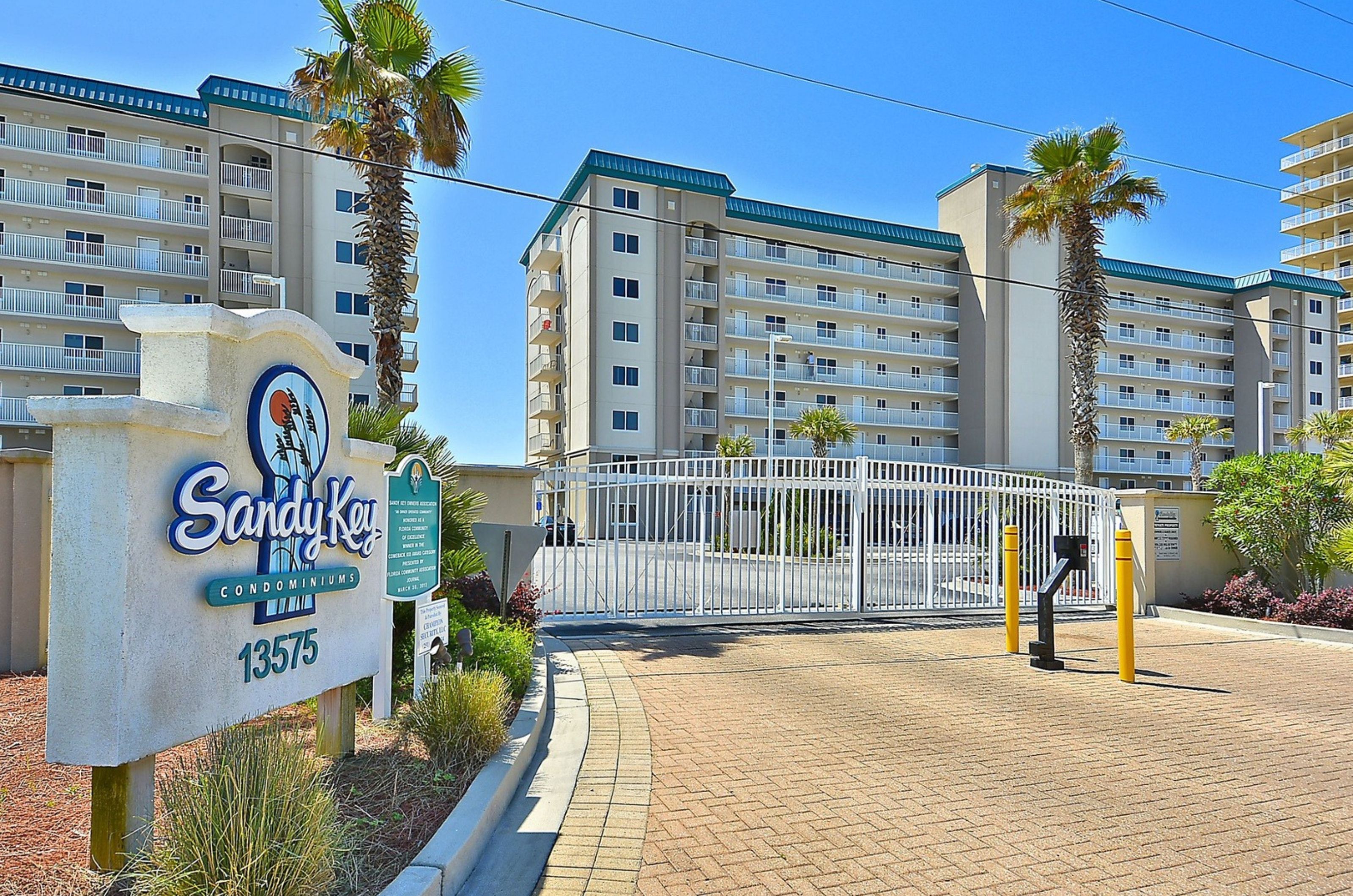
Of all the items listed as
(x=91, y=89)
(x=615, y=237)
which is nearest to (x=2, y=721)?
(x=91, y=89)

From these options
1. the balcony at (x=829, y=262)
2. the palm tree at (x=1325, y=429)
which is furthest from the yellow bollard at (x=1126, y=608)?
the balcony at (x=829, y=262)

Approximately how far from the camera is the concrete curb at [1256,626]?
12344mm

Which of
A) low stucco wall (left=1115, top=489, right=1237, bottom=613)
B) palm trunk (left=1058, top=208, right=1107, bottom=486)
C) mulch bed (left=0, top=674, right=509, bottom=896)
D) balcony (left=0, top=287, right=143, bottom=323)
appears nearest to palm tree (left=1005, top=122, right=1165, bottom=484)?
palm trunk (left=1058, top=208, right=1107, bottom=486)

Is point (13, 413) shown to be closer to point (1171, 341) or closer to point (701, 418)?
point (701, 418)

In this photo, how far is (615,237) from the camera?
151 ft

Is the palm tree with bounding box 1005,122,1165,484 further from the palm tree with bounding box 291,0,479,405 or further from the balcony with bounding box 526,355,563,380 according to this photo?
the balcony with bounding box 526,355,563,380

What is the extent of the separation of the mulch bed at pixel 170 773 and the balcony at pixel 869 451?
41.9 m

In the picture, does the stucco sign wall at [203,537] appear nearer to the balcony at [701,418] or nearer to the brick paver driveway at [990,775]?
the brick paver driveway at [990,775]

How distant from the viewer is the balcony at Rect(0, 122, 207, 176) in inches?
1463

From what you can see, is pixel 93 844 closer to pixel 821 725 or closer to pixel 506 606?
pixel 821 725

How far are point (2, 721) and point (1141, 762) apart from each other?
25.8 feet

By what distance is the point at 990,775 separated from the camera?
233 inches

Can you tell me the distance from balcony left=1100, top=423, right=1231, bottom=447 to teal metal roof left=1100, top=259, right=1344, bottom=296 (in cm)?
1000

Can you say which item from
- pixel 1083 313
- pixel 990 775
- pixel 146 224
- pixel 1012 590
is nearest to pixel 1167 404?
pixel 1083 313
